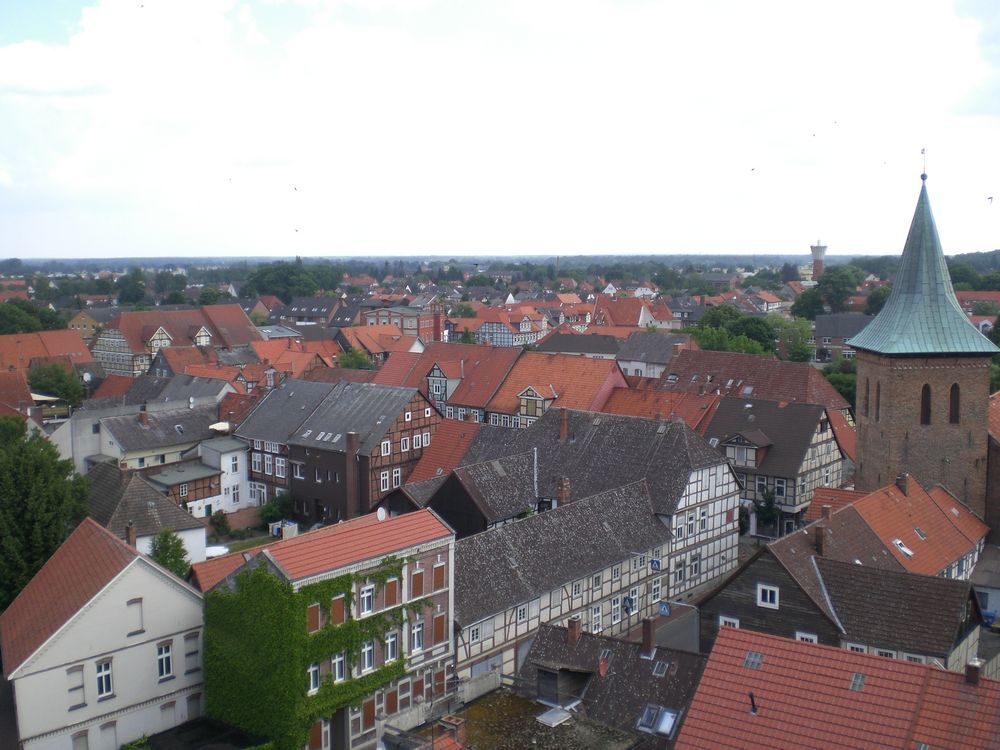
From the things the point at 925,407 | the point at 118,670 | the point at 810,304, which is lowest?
the point at 118,670

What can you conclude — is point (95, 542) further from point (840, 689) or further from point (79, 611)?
point (840, 689)

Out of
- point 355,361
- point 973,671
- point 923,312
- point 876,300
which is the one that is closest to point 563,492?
point 923,312

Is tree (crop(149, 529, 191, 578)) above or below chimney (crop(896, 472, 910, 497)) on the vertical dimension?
below

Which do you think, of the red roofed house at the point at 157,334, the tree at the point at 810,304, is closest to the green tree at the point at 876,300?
the tree at the point at 810,304

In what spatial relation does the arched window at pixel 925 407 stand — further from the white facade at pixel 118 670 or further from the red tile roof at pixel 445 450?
the white facade at pixel 118 670

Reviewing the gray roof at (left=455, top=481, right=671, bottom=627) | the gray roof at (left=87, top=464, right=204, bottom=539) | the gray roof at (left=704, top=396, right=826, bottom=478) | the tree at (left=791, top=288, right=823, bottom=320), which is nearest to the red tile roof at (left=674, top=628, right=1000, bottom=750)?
the gray roof at (left=455, top=481, right=671, bottom=627)

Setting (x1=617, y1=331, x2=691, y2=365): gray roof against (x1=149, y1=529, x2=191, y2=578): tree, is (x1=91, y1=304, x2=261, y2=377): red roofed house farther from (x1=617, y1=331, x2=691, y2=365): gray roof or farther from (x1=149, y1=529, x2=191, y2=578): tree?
(x1=149, y1=529, x2=191, y2=578): tree

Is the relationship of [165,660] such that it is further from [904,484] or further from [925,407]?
[925,407]
